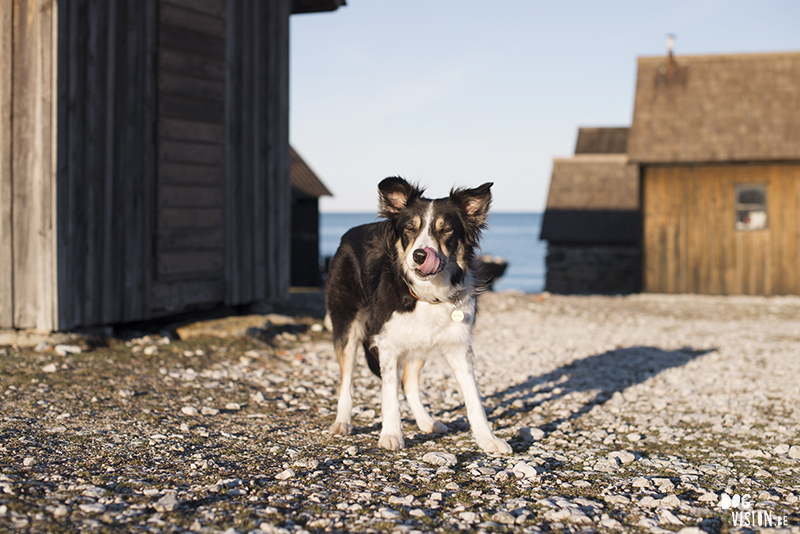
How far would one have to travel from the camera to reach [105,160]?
7809mm

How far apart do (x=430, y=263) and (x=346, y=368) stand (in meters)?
1.45

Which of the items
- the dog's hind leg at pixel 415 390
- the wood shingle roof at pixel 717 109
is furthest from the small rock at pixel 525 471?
the wood shingle roof at pixel 717 109

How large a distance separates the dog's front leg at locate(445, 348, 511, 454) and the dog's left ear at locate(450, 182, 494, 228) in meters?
0.96

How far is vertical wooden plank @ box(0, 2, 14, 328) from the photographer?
7.34 metres

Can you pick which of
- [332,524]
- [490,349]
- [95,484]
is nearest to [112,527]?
[95,484]

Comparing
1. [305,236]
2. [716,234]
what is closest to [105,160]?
[305,236]

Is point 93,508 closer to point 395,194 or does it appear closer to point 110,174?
point 395,194

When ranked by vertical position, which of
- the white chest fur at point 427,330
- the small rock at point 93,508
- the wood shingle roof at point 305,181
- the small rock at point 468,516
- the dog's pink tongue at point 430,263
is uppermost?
the wood shingle roof at point 305,181

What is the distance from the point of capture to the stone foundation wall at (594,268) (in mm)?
19781

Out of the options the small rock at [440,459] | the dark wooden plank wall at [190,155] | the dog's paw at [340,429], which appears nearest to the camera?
the small rock at [440,459]

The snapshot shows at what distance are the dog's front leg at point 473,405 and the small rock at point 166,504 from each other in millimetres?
2105

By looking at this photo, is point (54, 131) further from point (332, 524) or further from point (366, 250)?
point (332, 524)

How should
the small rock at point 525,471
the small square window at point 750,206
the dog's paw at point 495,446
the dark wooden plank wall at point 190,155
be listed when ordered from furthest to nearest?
the small square window at point 750,206, the dark wooden plank wall at point 190,155, the dog's paw at point 495,446, the small rock at point 525,471

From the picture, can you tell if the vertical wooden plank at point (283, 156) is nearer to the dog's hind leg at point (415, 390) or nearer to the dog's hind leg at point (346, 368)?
the dog's hind leg at point (346, 368)
